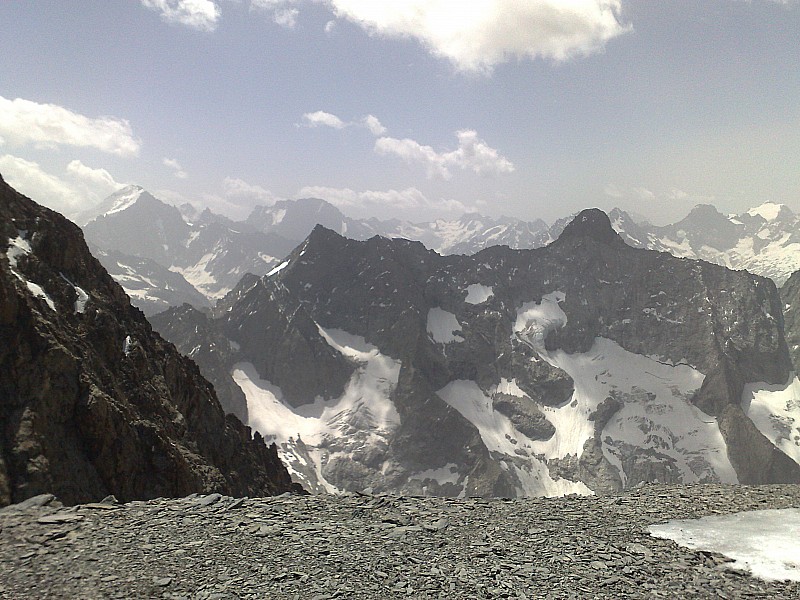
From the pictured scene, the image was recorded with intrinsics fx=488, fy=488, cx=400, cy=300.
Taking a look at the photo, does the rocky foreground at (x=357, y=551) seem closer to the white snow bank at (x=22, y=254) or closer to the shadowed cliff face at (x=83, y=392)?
the shadowed cliff face at (x=83, y=392)

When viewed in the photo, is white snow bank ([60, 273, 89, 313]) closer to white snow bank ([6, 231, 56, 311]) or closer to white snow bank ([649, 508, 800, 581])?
white snow bank ([6, 231, 56, 311])

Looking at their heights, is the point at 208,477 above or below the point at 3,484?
below

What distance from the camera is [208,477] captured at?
4044 cm

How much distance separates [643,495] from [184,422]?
4063 cm

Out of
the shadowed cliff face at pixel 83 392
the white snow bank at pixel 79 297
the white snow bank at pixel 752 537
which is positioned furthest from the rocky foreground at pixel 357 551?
the white snow bank at pixel 79 297

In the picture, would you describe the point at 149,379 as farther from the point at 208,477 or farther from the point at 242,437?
the point at 242,437

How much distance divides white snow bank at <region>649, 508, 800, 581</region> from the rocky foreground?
561mm

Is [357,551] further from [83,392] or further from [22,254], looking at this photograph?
[22,254]

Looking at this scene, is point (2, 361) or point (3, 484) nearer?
point (3, 484)

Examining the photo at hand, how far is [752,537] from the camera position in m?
15.8

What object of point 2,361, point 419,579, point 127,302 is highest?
point 127,302

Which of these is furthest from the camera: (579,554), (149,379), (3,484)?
(149,379)

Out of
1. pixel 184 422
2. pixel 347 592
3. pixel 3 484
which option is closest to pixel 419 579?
pixel 347 592

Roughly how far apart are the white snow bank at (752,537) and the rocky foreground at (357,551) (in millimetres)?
561
